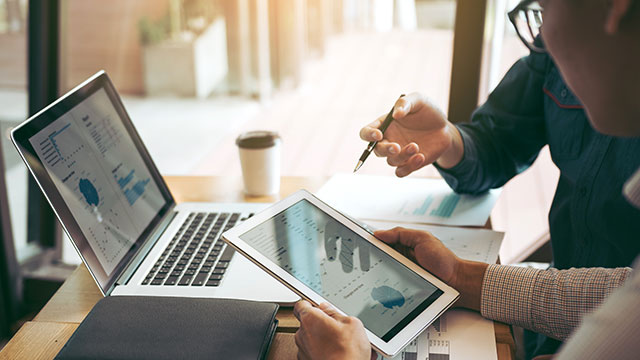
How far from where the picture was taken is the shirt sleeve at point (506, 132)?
1129 millimetres

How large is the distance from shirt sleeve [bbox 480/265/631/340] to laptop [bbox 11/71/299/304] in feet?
0.92

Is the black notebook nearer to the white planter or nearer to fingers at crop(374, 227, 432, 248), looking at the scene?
fingers at crop(374, 227, 432, 248)

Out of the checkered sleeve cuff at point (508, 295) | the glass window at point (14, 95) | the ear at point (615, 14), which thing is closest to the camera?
the ear at point (615, 14)

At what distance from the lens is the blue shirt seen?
3.19 feet

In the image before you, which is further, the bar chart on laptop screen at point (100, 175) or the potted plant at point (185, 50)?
the potted plant at point (185, 50)

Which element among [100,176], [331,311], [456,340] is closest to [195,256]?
[100,176]

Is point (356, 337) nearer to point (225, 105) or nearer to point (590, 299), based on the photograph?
point (590, 299)

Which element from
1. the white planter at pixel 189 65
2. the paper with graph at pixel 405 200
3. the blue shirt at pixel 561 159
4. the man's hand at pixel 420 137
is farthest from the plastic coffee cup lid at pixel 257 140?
the white planter at pixel 189 65

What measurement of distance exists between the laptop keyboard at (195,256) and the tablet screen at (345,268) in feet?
0.43

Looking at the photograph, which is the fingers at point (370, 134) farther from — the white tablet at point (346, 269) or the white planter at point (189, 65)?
the white planter at point (189, 65)

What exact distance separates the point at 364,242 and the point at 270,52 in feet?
10.4

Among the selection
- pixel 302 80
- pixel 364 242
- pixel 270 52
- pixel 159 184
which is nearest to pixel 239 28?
pixel 270 52

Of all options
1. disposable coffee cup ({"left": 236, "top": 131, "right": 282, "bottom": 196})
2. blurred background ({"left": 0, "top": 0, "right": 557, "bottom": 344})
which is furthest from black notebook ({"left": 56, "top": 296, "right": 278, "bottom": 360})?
blurred background ({"left": 0, "top": 0, "right": 557, "bottom": 344})

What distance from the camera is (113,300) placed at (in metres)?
0.73
